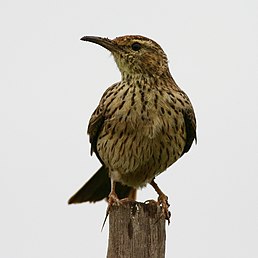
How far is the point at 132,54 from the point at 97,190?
167cm

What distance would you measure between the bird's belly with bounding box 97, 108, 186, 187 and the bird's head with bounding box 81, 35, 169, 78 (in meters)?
0.47

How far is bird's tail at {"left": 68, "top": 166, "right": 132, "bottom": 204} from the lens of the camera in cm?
822

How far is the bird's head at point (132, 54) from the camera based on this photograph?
7.33 metres

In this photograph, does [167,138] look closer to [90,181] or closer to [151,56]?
[151,56]

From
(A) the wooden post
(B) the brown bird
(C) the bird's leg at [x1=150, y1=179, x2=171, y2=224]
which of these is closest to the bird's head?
(B) the brown bird

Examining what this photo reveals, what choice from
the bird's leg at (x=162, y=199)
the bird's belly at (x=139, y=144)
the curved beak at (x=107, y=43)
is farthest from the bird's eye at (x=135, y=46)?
the bird's leg at (x=162, y=199)

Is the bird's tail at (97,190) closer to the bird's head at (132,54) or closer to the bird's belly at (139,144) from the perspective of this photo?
the bird's belly at (139,144)

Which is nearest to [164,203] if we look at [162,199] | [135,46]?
[162,199]

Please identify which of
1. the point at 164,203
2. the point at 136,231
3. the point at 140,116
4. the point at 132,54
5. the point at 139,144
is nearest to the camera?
the point at 136,231

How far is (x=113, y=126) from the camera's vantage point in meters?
7.34

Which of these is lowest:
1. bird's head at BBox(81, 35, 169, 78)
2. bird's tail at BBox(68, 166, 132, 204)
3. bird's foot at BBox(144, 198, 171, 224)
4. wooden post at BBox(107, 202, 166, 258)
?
wooden post at BBox(107, 202, 166, 258)

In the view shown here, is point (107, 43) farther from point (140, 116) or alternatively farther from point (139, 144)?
point (139, 144)

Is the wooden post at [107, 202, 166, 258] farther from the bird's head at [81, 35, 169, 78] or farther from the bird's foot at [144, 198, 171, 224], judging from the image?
the bird's head at [81, 35, 169, 78]

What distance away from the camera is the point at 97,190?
827cm
